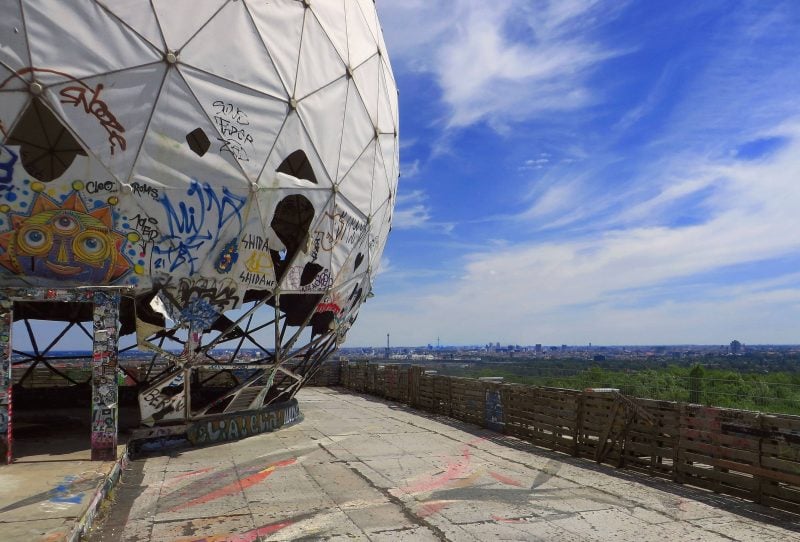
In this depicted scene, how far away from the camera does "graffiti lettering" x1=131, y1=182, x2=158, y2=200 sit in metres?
9.19

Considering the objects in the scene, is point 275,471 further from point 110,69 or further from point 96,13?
point 96,13

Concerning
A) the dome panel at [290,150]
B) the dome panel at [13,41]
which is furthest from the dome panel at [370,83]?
the dome panel at [13,41]

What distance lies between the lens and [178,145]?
31.2 feet

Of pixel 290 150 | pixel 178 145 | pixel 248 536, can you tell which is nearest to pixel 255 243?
pixel 290 150

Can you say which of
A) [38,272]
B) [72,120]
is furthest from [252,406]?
[72,120]

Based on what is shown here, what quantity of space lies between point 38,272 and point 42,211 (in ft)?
3.17

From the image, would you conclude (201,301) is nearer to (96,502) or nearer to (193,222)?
(193,222)

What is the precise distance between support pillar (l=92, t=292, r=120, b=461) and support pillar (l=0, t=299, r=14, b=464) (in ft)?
3.51

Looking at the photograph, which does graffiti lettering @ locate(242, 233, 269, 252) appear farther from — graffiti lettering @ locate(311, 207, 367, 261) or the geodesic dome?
graffiti lettering @ locate(311, 207, 367, 261)

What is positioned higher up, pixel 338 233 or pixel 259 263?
pixel 338 233

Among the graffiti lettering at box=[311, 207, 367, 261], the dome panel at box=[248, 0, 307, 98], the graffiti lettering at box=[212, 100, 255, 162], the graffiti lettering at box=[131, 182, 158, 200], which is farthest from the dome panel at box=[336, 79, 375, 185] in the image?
the graffiti lettering at box=[131, 182, 158, 200]

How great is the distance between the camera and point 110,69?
8883 millimetres

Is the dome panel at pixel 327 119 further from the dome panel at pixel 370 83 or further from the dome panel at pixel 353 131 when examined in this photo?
the dome panel at pixel 370 83

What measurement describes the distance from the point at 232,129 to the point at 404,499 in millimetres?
6525
